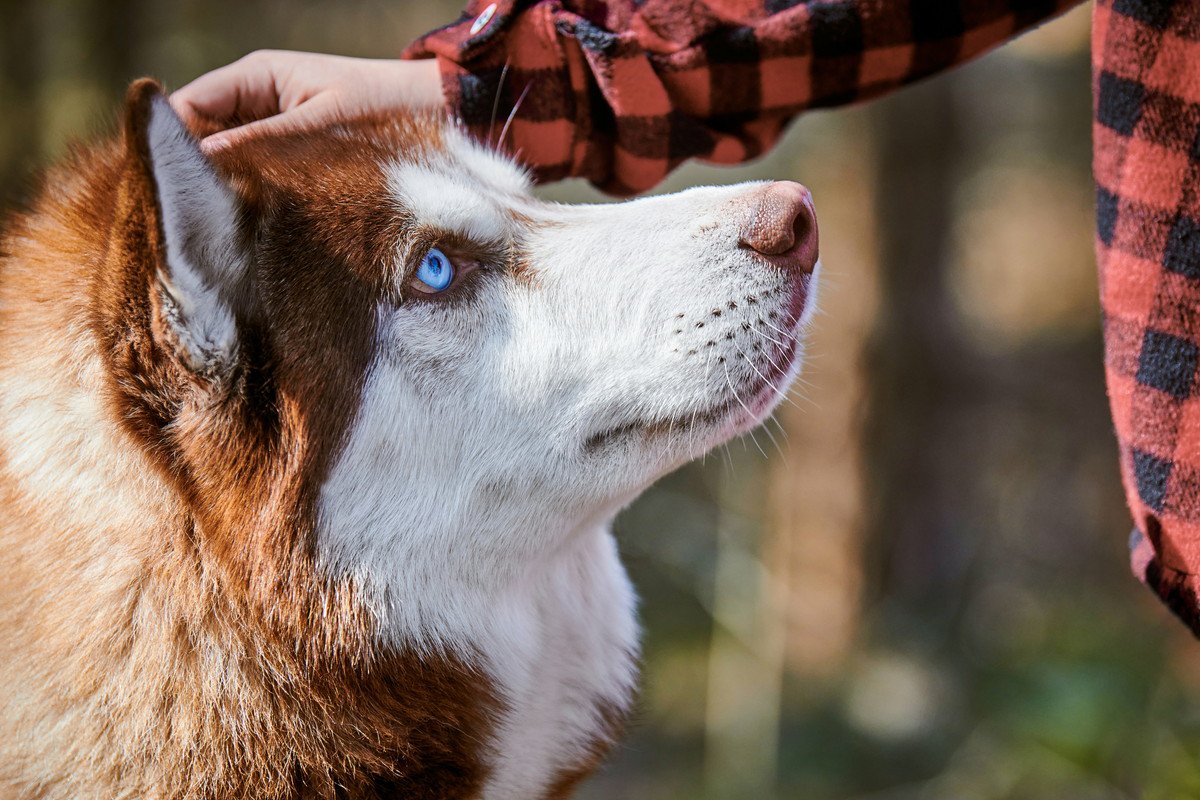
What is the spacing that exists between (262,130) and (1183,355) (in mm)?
1463

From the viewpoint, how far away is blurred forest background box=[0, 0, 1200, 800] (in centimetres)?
403

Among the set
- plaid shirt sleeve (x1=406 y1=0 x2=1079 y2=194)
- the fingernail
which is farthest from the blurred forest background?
the fingernail

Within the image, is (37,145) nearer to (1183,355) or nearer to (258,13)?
(258,13)

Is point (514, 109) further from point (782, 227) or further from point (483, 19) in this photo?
point (782, 227)

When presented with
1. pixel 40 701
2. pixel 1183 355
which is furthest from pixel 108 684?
pixel 1183 355

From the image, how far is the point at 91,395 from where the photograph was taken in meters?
1.53

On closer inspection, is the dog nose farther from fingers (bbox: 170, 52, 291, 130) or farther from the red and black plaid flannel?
fingers (bbox: 170, 52, 291, 130)

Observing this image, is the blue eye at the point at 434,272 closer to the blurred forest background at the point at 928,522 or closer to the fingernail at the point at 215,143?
the fingernail at the point at 215,143

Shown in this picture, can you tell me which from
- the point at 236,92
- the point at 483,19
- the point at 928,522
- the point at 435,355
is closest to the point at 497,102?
the point at 483,19

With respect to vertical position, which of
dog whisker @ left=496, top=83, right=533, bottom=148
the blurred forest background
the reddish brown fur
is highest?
dog whisker @ left=496, top=83, right=533, bottom=148

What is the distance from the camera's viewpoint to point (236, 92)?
6.56ft

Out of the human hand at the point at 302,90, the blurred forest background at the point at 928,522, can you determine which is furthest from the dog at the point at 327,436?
the blurred forest background at the point at 928,522

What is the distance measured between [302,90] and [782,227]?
0.99 metres

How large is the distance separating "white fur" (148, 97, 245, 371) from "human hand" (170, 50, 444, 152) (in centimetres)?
42
